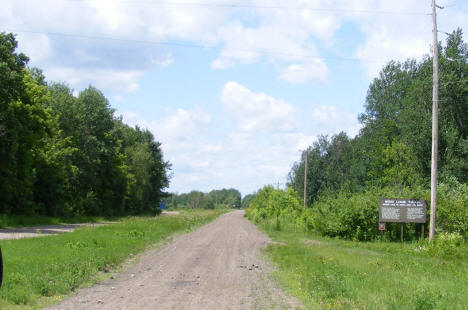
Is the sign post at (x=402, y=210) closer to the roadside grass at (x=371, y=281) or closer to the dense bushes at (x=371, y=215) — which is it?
the dense bushes at (x=371, y=215)

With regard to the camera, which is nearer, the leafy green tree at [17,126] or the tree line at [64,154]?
the leafy green tree at [17,126]

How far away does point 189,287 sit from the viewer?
1290 centimetres

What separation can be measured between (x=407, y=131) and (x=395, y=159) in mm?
9495

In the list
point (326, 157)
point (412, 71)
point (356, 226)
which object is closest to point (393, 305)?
point (356, 226)

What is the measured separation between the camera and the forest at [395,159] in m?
29.5

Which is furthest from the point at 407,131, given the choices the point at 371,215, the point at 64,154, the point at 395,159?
the point at 64,154

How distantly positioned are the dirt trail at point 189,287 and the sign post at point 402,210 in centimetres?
1004

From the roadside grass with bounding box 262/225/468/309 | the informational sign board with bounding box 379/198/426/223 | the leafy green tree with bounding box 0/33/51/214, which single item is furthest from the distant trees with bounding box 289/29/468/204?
the leafy green tree with bounding box 0/33/51/214

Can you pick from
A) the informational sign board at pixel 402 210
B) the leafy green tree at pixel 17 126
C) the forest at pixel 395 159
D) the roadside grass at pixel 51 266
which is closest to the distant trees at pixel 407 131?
the forest at pixel 395 159

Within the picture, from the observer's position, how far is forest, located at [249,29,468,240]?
96.8ft

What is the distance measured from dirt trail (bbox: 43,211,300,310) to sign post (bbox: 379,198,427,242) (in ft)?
33.0

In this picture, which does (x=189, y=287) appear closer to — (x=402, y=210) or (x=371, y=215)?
(x=402, y=210)

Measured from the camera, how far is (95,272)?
15.4m

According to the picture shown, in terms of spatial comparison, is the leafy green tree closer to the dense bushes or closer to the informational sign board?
the dense bushes
